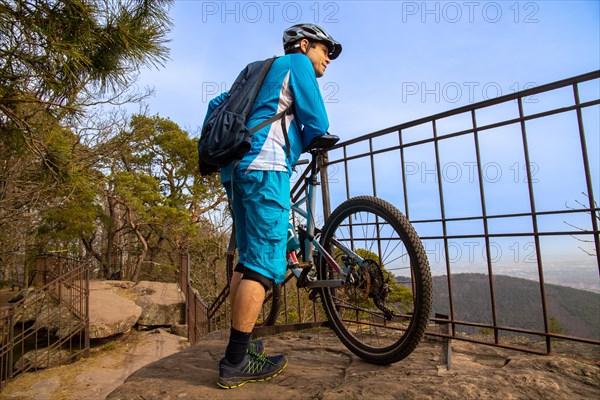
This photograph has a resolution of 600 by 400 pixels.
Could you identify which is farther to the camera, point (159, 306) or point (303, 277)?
point (159, 306)

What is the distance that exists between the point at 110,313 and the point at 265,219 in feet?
34.4

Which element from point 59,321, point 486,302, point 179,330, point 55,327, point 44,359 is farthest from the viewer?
point 179,330

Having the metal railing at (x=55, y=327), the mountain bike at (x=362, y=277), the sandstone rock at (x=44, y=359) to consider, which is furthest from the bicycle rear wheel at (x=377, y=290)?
the sandstone rock at (x=44, y=359)

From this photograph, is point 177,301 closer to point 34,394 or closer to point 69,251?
point 34,394

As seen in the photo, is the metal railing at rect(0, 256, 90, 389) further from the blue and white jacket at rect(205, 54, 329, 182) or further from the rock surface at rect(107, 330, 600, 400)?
the blue and white jacket at rect(205, 54, 329, 182)

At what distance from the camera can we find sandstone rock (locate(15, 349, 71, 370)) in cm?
798

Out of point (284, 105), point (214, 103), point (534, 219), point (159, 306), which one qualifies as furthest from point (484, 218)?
point (159, 306)

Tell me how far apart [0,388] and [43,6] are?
280 inches

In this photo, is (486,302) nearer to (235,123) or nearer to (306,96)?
(306,96)

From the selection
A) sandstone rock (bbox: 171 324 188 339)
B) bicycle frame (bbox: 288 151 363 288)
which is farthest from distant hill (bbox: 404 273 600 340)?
sandstone rock (bbox: 171 324 188 339)

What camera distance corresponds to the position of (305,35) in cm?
195

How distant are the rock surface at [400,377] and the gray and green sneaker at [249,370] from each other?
0.03 metres

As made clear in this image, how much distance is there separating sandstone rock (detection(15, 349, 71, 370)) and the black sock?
28.6ft

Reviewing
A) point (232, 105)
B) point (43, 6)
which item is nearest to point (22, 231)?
point (43, 6)
